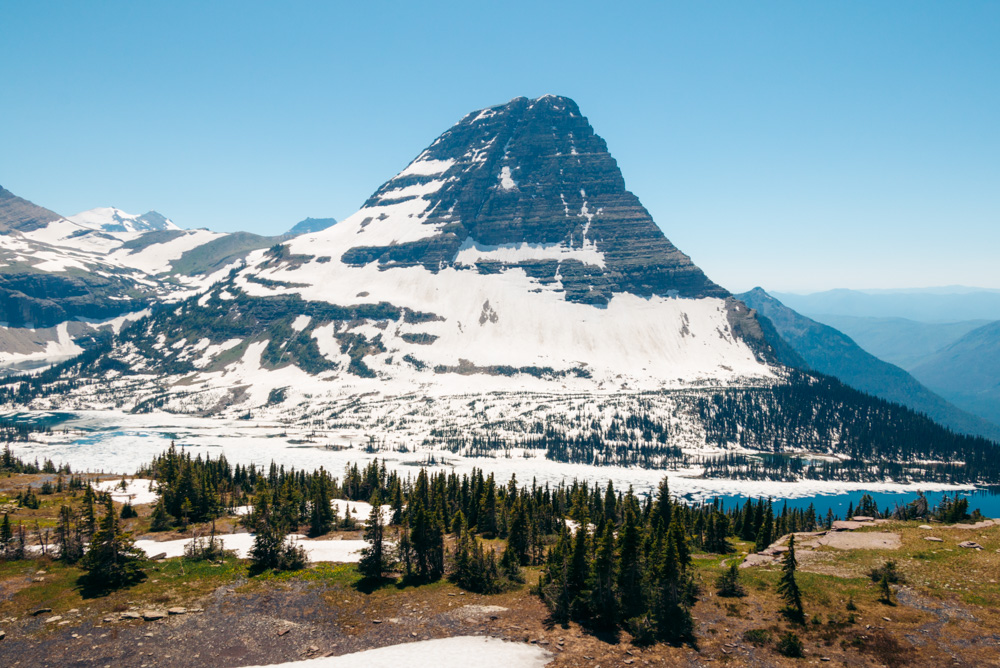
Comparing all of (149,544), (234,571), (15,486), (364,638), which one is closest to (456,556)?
(364,638)

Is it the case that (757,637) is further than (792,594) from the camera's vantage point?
No

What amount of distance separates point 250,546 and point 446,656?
154 ft

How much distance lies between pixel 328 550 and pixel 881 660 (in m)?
68.2

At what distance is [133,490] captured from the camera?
416 ft

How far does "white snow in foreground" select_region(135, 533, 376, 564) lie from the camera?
262 ft

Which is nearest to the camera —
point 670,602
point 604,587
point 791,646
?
point 791,646

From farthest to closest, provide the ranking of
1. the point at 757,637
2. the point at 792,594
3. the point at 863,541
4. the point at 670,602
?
1. the point at 863,541
2. the point at 670,602
3. the point at 792,594
4. the point at 757,637

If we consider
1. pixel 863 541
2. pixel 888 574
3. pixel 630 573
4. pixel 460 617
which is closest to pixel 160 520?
pixel 460 617

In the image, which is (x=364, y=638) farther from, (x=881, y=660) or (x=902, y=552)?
(x=902, y=552)

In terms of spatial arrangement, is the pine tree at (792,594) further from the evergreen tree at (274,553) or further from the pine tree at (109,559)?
the pine tree at (109,559)

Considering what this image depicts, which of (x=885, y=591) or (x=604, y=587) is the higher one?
(x=885, y=591)

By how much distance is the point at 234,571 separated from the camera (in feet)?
236

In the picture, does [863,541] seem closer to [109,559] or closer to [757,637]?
[757,637]

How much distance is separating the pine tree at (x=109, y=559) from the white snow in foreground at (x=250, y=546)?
12.3m
